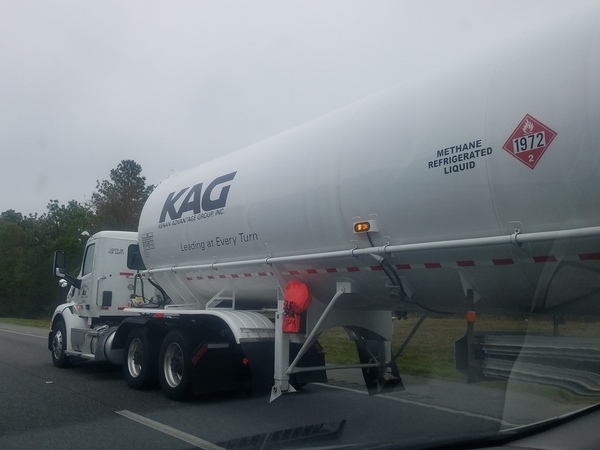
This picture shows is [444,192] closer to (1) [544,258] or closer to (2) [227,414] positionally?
(1) [544,258]

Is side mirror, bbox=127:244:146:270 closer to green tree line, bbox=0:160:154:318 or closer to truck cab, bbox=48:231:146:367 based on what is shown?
truck cab, bbox=48:231:146:367

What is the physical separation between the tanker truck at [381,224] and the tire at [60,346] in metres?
2.57

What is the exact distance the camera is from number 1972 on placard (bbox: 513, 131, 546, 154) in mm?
5230

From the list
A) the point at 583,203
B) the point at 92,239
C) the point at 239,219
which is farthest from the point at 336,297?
the point at 92,239

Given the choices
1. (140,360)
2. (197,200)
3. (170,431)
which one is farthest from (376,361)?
(140,360)

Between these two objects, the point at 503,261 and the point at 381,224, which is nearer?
the point at 503,261

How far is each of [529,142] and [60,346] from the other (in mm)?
11377

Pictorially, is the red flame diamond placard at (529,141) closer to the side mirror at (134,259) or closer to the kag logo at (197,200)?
the kag logo at (197,200)

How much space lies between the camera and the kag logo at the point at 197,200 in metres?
9.30

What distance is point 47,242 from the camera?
61531 mm

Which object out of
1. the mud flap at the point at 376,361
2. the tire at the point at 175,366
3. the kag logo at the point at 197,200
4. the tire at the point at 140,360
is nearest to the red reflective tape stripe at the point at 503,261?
the mud flap at the point at 376,361

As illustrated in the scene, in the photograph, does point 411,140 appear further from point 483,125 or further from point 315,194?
point 315,194

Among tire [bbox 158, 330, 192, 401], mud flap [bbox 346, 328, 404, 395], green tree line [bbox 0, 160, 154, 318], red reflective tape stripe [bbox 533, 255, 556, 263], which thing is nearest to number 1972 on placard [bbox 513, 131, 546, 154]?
red reflective tape stripe [bbox 533, 255, 556, 263]

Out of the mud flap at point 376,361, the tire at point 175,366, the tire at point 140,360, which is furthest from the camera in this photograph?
the tire at point 140,360
